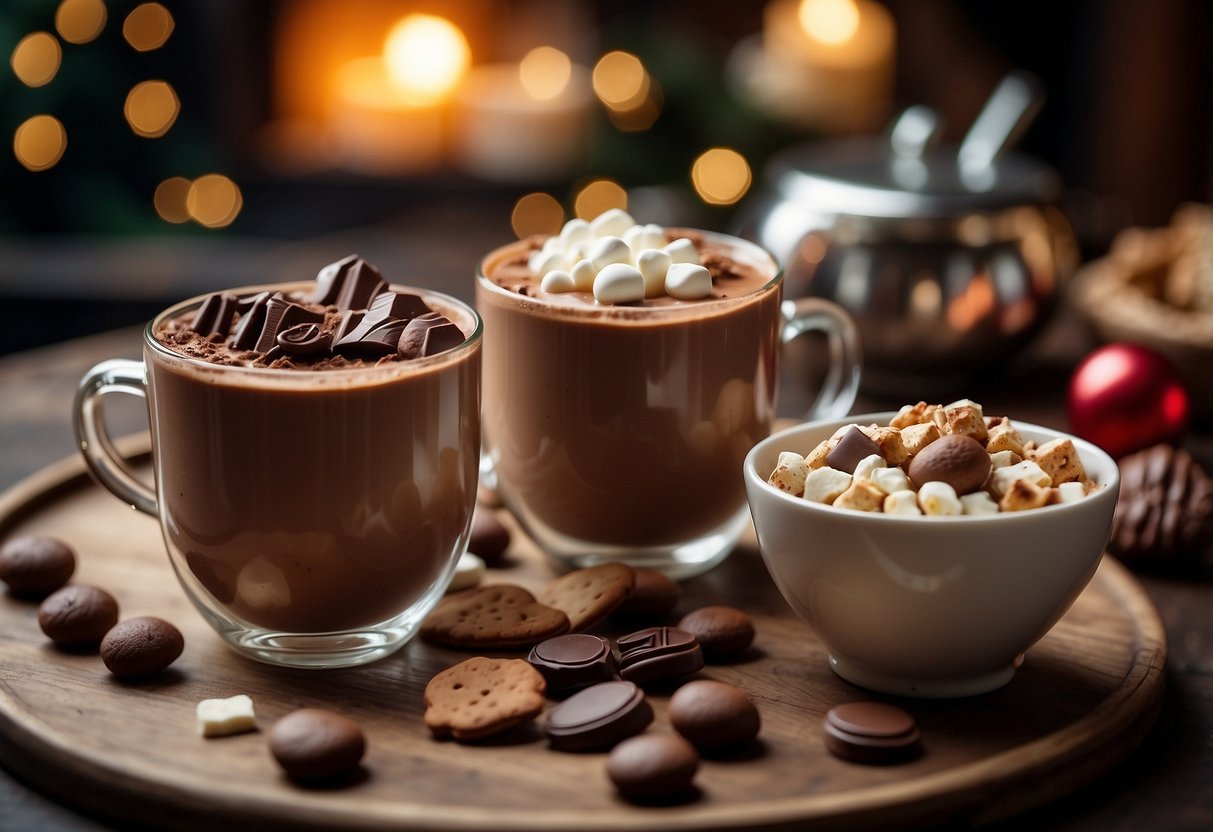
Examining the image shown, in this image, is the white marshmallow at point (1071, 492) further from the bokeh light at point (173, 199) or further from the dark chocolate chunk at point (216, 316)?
the bokeh light at point (173, 199)

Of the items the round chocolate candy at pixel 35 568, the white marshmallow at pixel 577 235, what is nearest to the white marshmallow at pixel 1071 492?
the white marshmallow at pixel 577 235

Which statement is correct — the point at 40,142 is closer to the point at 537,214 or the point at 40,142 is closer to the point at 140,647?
the point at 537,214

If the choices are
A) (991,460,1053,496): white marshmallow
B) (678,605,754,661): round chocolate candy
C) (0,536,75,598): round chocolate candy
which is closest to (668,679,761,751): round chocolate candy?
(678,605,754,661): round chocolate candy

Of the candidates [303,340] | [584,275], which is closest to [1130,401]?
[584,275]

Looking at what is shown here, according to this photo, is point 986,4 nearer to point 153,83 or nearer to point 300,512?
point 153,83

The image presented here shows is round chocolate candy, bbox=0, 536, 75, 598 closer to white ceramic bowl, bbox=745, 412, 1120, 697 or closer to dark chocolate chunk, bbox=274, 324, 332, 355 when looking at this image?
dark chocolate chunk, bbox=274, 324, 332, 355

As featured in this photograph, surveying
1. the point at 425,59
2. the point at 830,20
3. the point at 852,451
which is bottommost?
the point at 852,451

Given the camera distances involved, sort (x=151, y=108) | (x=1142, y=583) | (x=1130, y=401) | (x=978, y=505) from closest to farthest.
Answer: (x=978, y=505) < (x=1142, y=583) < (x=1130, y=401) < (x=151, y=108)
